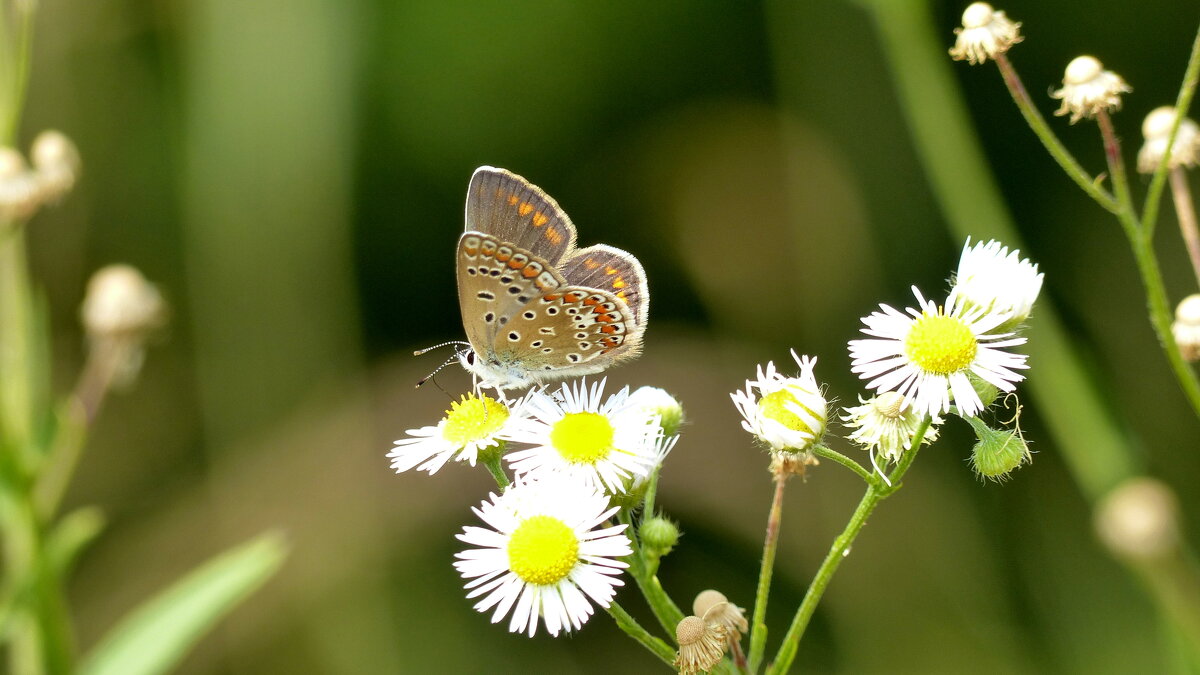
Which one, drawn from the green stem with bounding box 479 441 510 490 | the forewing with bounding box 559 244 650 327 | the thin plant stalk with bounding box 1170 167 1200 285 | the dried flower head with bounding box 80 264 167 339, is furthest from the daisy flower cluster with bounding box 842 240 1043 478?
the dried flower head with bounding box 80 264 167 339

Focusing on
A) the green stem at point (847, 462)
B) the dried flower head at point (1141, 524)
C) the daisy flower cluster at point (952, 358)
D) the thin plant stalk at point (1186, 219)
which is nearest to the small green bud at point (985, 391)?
the daisy flower cluster at point (952, 358)

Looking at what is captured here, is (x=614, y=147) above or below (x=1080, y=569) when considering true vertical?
above

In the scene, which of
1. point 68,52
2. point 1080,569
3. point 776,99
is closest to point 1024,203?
point 776,99

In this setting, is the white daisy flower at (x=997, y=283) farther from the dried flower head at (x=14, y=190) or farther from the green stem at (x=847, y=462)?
the dried flower head at (x=14, y=190)

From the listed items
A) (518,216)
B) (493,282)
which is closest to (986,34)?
(518,216)

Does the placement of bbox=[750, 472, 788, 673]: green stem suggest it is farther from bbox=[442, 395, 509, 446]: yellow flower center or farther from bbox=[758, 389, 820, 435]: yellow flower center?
bbox=[442, 395, 509, 446]: yellow flower center

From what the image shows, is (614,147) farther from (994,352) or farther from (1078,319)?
(994,352)

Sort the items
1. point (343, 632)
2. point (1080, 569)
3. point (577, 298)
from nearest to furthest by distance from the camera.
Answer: point (577, 298)
point (1080, 569)
point (343, 632)
